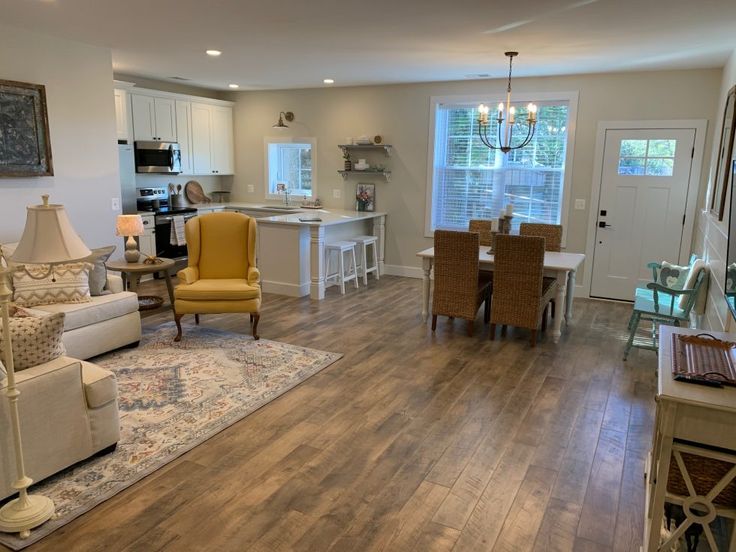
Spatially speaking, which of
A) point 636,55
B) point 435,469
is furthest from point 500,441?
point 636,55

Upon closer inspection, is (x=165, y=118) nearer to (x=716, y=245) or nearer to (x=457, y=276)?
(x=457, y=276)

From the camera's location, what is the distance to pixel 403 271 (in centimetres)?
757

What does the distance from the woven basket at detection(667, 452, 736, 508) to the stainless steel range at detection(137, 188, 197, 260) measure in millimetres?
6291

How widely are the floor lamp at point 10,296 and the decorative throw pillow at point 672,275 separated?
4.44 meters

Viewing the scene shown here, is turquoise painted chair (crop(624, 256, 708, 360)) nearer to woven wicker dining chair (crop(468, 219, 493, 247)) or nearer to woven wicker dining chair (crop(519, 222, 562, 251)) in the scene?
woven wicker dining chair (crop(519, 222, 562, 251))

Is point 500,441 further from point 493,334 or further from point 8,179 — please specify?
point 8,179

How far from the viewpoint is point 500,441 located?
3.03m

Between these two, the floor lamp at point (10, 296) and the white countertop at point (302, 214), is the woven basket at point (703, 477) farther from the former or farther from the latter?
the white countertop at point (302, 214)

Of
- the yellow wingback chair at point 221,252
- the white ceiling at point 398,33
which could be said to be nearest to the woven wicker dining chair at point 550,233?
the white ceiling at point 398,33

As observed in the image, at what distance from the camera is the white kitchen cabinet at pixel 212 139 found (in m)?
7.72

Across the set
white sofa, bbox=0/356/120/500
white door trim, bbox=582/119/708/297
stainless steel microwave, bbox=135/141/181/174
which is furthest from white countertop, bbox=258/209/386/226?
white sofa, bbox=0/356/120/500

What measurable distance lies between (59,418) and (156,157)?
5037 millimetres

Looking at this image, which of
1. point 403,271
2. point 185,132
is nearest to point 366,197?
point 403,271

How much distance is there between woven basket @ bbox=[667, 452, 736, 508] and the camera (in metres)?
1.80
